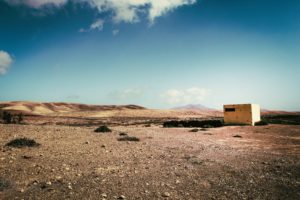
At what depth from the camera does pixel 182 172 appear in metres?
7.26

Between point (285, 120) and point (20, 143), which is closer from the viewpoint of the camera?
point (20, 143)

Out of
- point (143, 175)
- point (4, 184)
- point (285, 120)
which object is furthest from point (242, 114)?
point (4, 184)

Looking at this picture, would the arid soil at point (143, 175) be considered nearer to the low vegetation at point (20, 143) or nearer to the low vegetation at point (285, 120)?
the low vegetation at point (20, 143)

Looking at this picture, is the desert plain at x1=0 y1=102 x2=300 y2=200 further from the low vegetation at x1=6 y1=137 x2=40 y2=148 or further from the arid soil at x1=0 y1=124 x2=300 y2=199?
the low vegetation at x1=6 y1=137 x2=40 y2=148

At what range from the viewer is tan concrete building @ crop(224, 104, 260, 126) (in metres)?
28.7

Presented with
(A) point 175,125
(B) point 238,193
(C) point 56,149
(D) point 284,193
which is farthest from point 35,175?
(A) point 175,125

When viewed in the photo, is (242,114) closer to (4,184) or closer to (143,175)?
(143,175)

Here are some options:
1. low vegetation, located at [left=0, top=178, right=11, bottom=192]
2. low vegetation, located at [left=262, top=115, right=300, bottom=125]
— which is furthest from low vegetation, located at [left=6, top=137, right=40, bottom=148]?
low vegetation, located at [left=262, top=115, right=300, bottom=125]

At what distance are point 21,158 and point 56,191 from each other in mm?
3439

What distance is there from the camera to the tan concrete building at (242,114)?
28.7 metres

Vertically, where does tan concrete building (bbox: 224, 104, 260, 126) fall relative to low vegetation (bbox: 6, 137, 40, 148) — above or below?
above

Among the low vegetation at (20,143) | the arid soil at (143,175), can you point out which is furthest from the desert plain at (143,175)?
the low vegetation at (20,143)

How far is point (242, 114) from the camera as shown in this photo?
2931 cm

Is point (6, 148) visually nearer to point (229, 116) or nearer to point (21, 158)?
point (21, 158)
